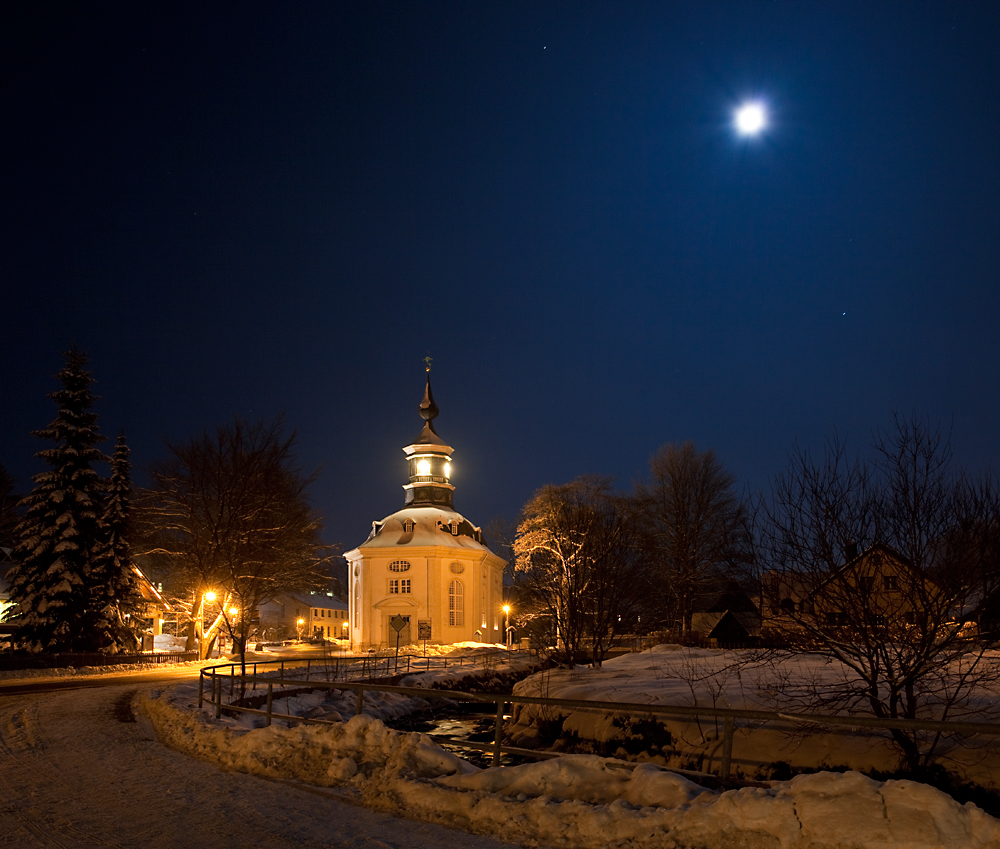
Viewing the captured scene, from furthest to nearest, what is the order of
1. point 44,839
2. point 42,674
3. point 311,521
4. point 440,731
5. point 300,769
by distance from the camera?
point 311,521 → point 42,674 → point 440,731 → point 300,769 → point 44,839

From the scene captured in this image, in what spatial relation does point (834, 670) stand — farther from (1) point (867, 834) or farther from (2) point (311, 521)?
(2) point (311, 521)

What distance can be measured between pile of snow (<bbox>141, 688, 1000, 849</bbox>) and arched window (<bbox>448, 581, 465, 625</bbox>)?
47788 millimetres

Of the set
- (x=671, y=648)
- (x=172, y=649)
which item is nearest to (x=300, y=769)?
(x=671, y=648)

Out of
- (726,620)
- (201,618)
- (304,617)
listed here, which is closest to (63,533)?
(201,618)

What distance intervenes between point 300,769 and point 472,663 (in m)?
33.3

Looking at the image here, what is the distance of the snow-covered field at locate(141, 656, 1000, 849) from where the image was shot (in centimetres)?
564

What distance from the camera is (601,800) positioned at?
7.21m

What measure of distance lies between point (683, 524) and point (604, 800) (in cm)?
3692

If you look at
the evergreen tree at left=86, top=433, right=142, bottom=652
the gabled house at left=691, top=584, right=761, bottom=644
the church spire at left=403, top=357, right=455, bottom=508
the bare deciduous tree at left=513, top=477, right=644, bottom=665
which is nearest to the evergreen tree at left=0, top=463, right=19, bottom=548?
the evergreen tree at left=86, top=433, right=142, bottom=652

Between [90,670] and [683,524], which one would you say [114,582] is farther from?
[683,524]

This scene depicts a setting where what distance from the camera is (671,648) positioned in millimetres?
33438

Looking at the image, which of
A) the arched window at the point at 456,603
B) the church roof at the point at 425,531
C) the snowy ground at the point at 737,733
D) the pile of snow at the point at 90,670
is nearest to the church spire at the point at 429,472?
the church roof at the point at 425,531

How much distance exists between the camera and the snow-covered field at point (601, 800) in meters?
5.64

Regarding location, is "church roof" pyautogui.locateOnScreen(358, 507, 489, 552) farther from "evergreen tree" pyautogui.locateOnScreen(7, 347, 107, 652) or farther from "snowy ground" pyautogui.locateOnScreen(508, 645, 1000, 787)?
"snowy ground" pyautogui.locateOnScreen(508, 645, 1000, 787)
